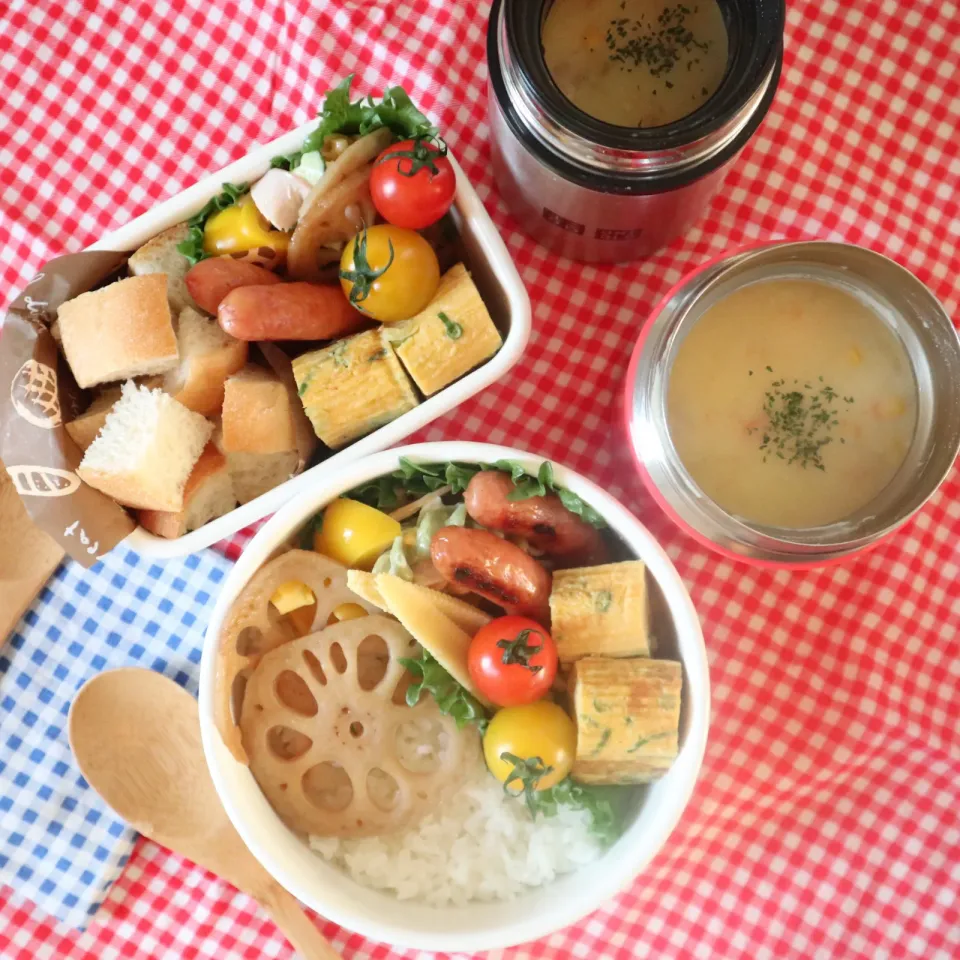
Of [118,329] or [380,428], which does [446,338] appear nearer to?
[380,428]

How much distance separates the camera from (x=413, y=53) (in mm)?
1210

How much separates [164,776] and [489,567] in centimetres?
52

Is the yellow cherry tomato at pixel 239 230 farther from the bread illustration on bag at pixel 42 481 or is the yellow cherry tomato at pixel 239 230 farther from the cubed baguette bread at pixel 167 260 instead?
the bread illustration on bag at pixel 42 481

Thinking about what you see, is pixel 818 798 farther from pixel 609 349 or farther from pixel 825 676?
pixel 609 349

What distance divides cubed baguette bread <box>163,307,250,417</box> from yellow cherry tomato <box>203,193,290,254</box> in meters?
0.08

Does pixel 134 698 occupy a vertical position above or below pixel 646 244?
below

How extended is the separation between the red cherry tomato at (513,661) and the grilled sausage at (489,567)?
3 cm

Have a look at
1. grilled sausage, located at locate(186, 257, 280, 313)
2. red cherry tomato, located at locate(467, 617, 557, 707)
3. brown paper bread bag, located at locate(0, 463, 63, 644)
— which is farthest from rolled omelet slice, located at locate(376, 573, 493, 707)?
brown paper bread bag, located at locate(0, 463, 63, 644)

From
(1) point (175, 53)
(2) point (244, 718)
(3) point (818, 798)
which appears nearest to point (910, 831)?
(3) point (818, 798)

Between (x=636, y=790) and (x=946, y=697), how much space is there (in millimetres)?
449

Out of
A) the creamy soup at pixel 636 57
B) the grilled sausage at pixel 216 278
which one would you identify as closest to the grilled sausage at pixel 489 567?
the grilled sausage at pixel 216 278

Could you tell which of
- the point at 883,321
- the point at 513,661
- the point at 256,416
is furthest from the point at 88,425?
the point at 883,321

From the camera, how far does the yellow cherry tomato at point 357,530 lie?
1.04m

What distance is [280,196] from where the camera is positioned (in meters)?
1.02
